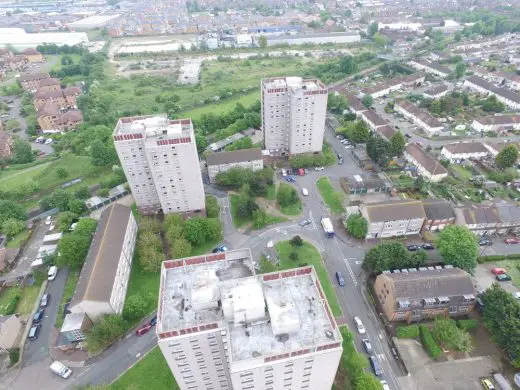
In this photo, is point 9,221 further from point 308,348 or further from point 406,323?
point 406,323

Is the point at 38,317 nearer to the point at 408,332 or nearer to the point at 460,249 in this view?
the point at 408,332

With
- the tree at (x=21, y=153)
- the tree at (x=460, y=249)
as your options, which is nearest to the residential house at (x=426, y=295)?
the tree at (x=460, y=249)

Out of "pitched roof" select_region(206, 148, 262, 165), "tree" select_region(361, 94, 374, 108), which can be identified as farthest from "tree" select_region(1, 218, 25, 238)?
"tree" select_region(361, 94, 374, 108)

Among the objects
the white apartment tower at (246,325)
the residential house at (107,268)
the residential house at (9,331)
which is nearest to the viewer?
the white apartment tower at (246,325)

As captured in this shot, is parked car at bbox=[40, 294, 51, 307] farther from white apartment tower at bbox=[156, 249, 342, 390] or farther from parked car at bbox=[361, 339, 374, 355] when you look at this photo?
parked car at bbox=[361, 339, 374, 355]

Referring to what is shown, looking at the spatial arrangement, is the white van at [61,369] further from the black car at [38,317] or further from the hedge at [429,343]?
the hedge at [429,343]
